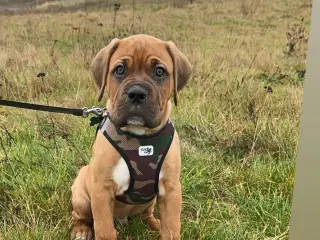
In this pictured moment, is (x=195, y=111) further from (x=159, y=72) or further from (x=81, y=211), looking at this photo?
(x=159, y=72)

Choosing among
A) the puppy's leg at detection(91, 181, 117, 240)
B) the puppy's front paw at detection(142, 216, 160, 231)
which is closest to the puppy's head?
the puppy's leg at detection(91, 181, 117, 240)

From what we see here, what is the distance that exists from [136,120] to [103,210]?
1.31ft

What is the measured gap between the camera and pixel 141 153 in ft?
7.09

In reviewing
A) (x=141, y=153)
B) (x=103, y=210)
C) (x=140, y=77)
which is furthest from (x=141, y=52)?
(x=103, y=210)

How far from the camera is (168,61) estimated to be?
7.01 feet

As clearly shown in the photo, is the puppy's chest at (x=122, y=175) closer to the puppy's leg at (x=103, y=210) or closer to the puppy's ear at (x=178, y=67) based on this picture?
the puppy's leg at (x=103, y=210)

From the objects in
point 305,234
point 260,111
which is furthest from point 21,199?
point 260,111

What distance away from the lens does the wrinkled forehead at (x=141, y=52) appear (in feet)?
6.80

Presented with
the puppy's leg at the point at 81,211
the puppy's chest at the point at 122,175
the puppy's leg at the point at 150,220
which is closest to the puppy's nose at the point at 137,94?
the puppy's chest at the point at 122,175

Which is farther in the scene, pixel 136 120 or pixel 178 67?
pixel 178 67

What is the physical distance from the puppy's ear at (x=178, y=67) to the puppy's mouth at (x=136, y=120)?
0.22 m

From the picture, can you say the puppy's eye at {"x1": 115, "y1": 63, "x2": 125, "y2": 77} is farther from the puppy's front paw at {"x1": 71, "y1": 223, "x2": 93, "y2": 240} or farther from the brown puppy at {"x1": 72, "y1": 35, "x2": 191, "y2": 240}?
the puppy's front paw at {"x1": 71, "y1": 223, "x2": 93, "y2": 240}

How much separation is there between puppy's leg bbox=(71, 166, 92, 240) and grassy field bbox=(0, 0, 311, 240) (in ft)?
0.18

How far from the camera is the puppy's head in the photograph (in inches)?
Answer: 80.0
